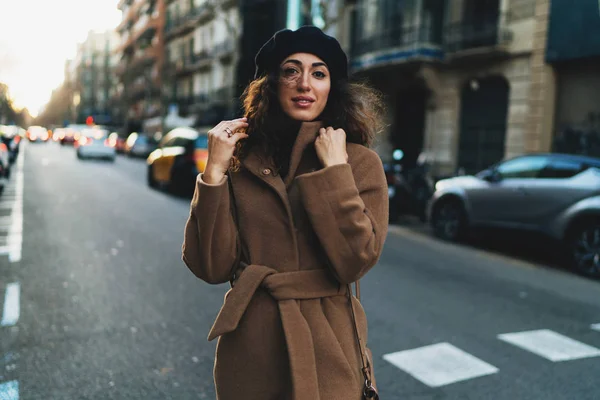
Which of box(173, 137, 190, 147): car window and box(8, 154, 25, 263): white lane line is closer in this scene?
box(8, 154, 25, 263): white lane line

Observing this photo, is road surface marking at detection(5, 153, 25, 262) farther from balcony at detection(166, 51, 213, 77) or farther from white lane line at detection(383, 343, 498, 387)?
balcony at detection(166, 51, 213, 77)

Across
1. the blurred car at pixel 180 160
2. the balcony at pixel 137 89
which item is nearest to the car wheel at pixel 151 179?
the blurred car at pixel 180 160

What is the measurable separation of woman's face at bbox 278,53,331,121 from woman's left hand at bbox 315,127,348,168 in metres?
0.13

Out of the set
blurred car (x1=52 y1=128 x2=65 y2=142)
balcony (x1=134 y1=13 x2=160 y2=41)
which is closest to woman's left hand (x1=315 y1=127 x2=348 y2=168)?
blurred car (x1=52 y1=128 x2=65 y2=142)

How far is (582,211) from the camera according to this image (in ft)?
25.1

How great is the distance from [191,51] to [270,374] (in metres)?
50.5

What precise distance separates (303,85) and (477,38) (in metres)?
18.1

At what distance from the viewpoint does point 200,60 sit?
45656 millimetres

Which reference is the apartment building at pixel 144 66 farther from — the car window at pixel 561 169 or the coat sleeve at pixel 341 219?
the coat sleeve at pixel 341 219

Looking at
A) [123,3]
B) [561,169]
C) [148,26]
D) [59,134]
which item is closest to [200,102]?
[148,26]

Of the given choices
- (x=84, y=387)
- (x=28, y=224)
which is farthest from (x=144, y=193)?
(x=84, y=387)

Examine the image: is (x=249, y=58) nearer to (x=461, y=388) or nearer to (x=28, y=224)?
(x=28, y=224)

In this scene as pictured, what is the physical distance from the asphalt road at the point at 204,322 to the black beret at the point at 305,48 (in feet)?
7.71

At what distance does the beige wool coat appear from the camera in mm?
1652
